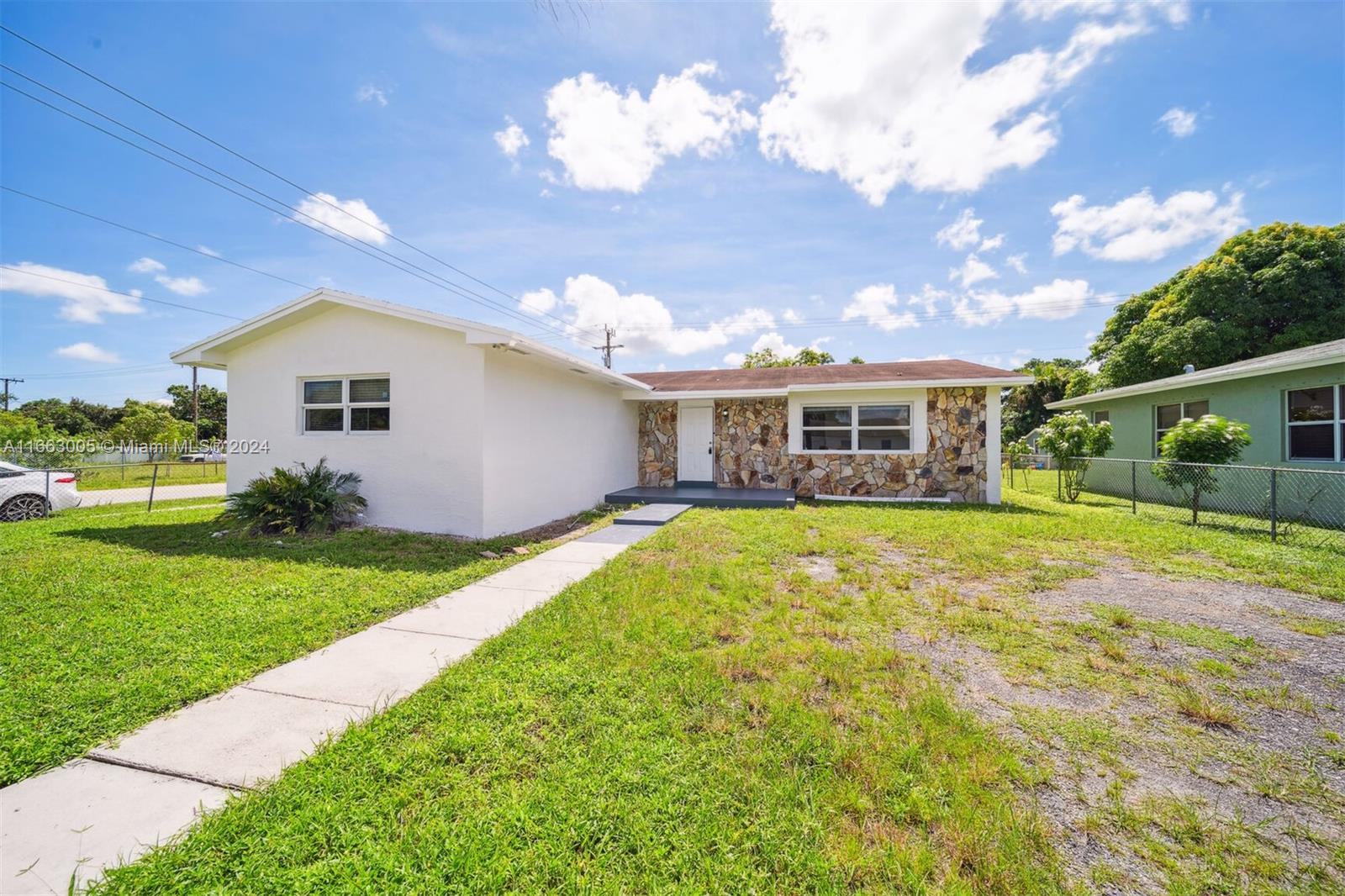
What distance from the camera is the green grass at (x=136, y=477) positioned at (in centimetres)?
1634

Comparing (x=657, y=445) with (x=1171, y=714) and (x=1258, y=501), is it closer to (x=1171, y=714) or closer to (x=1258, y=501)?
(x=1171, y=714)

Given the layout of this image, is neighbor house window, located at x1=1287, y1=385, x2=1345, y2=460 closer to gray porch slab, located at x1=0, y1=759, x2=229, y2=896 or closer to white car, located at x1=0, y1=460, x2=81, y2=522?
gray porch slab, located at x1=0, y1=759, x2=229, y2=896

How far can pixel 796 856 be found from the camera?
179 cm

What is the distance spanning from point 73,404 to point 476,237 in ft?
184

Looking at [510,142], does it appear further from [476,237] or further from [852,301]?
[852,301]

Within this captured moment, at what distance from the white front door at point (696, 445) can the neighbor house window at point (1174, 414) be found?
10.5 m

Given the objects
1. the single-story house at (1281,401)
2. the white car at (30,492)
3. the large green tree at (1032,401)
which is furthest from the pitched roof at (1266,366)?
the white car at (30,492)

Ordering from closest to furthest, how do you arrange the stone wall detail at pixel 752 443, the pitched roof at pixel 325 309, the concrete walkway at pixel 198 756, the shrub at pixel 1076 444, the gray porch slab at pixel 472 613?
the concrete walkway at pixel 198 756 < the gray porch slab at pixel 472 613 < the pitched roof at pixel 325 309 < the shrub at pixel 1076 444 < the stone wall detail at pixel 752 443

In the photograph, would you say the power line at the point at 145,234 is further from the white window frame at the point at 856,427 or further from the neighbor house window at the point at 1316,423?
the neighbor house window at the point at 1316,423

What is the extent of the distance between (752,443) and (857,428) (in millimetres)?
2594

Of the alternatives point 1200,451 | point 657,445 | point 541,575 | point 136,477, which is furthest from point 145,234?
point 1200,451

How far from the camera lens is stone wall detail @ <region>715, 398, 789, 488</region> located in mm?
12727

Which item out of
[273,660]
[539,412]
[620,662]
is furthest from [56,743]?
[539,412]

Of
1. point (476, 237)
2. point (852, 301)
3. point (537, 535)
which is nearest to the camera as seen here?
point (537, 535)
